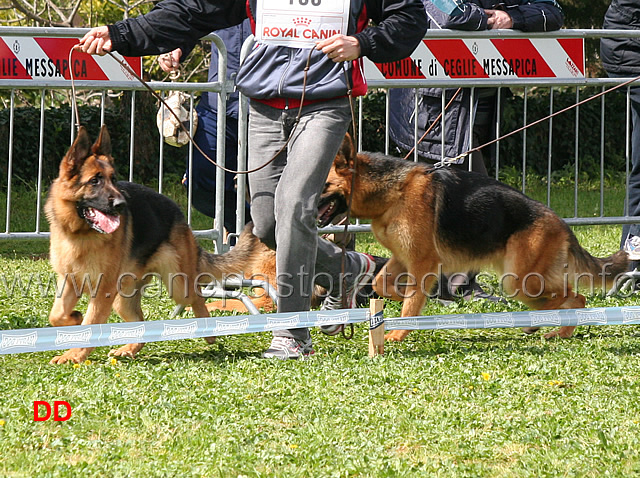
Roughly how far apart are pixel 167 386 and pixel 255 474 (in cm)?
127

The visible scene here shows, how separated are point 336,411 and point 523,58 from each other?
160 inches

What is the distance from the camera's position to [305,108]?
4855mm

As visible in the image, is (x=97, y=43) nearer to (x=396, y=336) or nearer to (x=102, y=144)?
(x=102, y=144)

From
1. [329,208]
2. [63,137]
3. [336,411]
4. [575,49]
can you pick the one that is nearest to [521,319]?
[329,208]

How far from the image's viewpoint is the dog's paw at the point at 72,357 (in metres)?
4.82

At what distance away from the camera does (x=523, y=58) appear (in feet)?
22.8

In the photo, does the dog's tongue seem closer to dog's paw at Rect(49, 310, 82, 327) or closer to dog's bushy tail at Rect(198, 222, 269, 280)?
dog's paw at Rect(49, 310, 82, 327)

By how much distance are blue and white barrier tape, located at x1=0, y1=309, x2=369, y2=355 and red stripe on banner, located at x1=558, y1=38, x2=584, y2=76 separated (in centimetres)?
322

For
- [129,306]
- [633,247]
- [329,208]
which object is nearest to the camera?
[129,306]

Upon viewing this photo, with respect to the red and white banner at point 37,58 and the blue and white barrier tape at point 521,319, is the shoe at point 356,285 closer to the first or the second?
the blue and white barrier tape at point 521,319

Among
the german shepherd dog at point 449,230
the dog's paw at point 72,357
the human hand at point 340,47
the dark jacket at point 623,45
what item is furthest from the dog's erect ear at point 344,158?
the dark jacket at point 623,45

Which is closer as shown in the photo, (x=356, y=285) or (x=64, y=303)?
(x=64, y=303)

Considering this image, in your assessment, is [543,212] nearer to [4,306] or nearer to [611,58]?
[611,58]

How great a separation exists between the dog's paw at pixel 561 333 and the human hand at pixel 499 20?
8.13 ft
